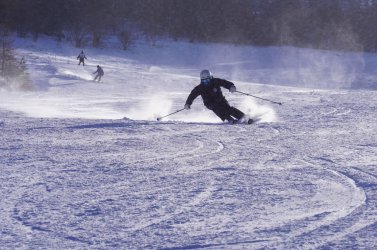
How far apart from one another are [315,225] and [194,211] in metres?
0.99

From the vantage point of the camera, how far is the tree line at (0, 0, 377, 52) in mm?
53062

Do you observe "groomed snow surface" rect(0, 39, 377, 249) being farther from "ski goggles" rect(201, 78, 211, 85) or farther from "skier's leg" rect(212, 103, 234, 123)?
"ski goggles" rect(201, 78, 211, 85)

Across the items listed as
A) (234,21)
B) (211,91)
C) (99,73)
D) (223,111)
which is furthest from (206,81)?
(234,21)

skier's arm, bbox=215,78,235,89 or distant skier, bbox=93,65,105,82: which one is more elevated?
skier's arm, bbox=215,78,235,89

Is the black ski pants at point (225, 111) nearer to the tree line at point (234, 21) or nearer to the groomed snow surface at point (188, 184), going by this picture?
the groomed snow surface at point (188, 184)

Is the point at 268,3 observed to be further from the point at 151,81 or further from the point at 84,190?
the point at 84,190

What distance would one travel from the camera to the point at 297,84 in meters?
39.1

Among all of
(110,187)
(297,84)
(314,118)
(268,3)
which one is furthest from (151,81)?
(268,3)

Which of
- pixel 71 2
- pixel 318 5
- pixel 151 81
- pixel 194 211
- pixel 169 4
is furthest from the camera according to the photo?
pixel 318 5

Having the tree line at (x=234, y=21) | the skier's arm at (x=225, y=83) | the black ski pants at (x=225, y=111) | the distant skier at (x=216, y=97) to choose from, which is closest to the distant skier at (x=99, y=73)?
the distant skier at (x=216, y=97)

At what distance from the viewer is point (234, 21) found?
187ft

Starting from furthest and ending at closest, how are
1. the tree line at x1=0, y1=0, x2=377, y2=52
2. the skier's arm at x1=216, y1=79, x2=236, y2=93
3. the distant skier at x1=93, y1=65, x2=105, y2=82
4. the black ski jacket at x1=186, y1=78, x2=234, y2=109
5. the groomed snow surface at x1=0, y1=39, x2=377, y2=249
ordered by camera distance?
the tree line at x1=0, y1=0, x2=377, y2=52 → the distant skier at x1=93, y1=65, x2=105, y2=82 → the black ski jacket at x1=186, y1=78, x2=234, y2=109 → the skier's arm at x1=216, y1=79, x2=236, y2=93 → the groomed snow surface at x1=0, y1=39, x2=377, y2=249

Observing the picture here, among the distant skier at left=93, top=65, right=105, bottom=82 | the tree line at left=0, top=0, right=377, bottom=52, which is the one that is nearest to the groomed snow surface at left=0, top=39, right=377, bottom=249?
the distant skier at left=93, top=65, right=105, bottom=82

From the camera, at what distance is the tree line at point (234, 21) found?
53.1 meters
